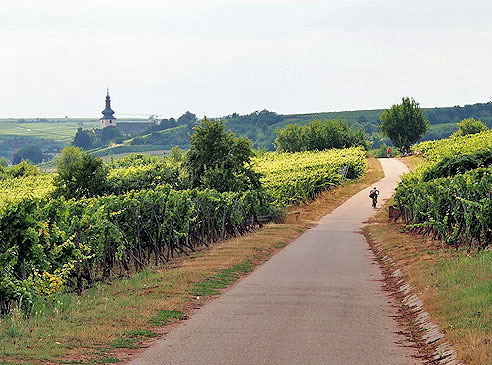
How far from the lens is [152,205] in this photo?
26.8 m

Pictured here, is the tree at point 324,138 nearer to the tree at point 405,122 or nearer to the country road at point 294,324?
the tree at point 405,122

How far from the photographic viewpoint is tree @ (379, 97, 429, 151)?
133625 mm

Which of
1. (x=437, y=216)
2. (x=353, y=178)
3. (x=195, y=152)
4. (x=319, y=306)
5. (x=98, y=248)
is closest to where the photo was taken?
(x=319, y=306)

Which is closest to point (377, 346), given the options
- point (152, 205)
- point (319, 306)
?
point (319, 306)

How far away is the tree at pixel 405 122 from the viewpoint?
13362 centimetres

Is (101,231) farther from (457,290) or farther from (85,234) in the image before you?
(457,290)

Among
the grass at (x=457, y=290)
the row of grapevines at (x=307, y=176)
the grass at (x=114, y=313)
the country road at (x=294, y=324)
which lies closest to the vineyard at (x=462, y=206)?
the grass at (x=457, y=290)

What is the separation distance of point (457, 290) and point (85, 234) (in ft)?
33.6

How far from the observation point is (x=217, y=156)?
49.3 metres

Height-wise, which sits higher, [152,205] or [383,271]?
[152,205]

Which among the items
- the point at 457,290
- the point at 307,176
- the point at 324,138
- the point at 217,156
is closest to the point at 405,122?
the point at 324,138

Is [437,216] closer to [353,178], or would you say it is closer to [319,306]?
[319,306]

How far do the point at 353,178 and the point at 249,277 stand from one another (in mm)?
70957

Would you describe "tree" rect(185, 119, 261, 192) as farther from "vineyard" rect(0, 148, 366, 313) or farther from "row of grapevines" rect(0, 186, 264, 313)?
"row of grapevines" rect(0, 186, 264, 313)
